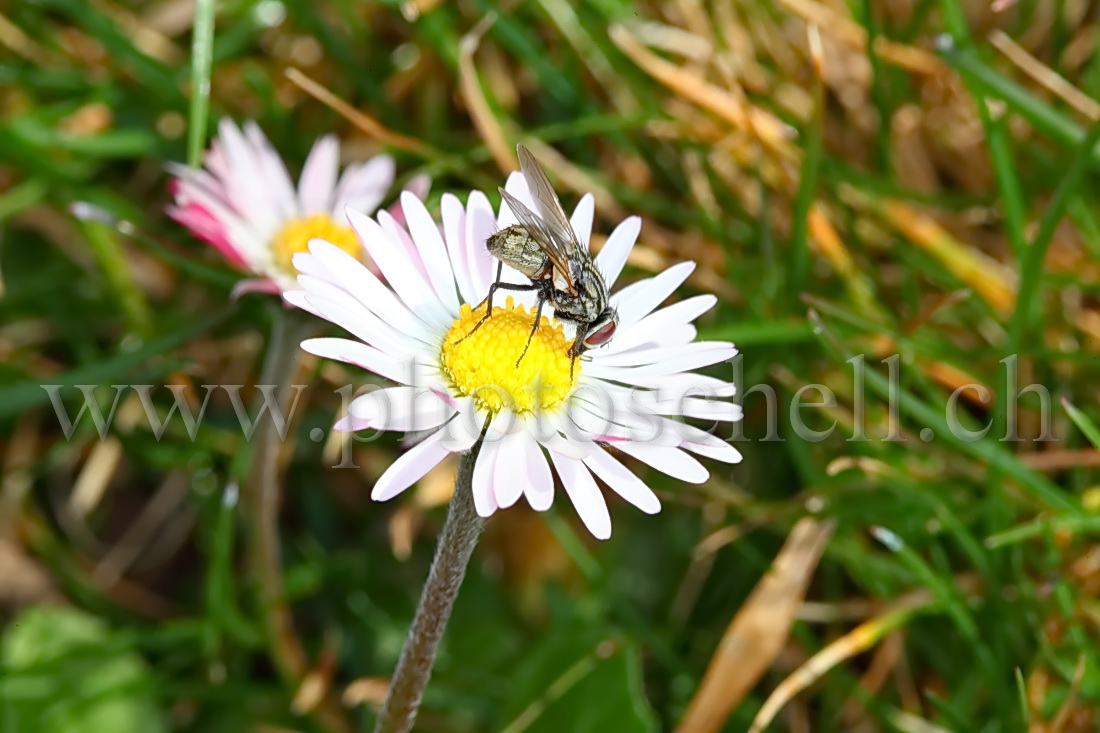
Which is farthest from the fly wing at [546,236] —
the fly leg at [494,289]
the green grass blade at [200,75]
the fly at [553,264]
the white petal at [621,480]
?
the green grass blade at [200,75]

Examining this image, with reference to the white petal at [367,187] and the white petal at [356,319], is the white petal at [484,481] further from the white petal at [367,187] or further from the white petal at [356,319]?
the white petal at [367,187]

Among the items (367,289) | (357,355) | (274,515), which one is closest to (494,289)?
(367,289)

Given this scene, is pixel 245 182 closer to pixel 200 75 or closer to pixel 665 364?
pixel 200 75

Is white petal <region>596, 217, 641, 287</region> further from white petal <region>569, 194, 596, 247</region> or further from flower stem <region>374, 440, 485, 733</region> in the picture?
flower stem <region>374, 440, 485, 733</region>

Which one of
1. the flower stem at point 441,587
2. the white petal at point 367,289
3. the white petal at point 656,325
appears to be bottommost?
the flower stem at point 441,587

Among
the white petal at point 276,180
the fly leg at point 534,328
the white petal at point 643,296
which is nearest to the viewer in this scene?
the fly leg at point 534,328

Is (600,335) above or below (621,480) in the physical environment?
above

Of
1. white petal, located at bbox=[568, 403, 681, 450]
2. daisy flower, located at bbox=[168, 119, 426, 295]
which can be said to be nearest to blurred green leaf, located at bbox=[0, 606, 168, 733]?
daisy flower, located at bbox=[168, 119, 426, 295]
